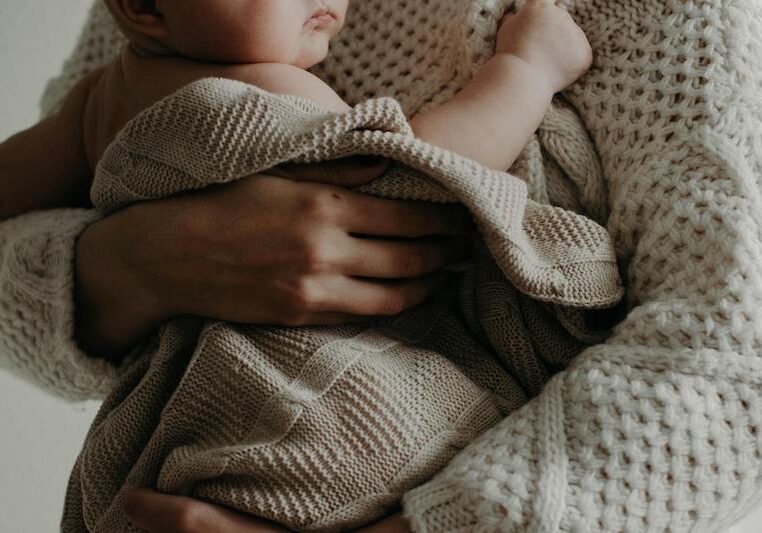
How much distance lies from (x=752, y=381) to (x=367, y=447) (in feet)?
1.05

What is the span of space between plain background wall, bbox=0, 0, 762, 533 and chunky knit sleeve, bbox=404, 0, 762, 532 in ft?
4.65

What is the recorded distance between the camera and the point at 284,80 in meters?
0.77

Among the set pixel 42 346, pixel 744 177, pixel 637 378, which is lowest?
pixel 42 346

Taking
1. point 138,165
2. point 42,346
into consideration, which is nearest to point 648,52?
point 138,165

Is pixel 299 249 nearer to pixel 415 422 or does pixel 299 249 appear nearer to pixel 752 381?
pixel 415 422

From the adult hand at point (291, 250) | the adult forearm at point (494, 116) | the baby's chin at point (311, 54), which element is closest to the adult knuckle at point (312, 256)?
the adult hand at point (291, 250)

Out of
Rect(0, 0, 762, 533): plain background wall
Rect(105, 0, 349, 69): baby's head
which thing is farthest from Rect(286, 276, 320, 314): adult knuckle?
Rect(0, 0, 762, 533): plain background wall

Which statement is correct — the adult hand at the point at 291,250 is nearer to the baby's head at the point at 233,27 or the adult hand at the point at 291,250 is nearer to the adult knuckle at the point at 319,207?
the adult knuckle at the point at 319,207

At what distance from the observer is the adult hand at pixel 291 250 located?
699 mm

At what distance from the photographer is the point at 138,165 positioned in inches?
29.4

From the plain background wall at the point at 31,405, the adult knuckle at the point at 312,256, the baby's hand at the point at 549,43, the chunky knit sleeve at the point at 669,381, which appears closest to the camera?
the chunky knit sleeve at the point at 669,381

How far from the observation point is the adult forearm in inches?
29.3

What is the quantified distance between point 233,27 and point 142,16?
12cm

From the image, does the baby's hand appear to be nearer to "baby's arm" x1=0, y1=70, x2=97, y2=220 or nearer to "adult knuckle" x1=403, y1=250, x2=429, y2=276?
"adult knuckle" x1=403, y1=250, x2=429, y2=276
